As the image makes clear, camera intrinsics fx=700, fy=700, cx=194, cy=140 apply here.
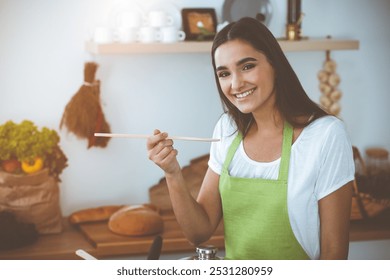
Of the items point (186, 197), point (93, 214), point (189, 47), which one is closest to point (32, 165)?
point (93, 214)

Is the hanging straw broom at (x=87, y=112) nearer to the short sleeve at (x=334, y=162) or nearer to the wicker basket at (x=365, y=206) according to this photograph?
the wicker basket at (x=365, y=206)

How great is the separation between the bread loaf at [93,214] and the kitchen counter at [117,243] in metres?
0.03

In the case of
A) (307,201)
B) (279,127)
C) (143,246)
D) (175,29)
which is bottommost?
(143,246)

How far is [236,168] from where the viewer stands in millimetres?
1182

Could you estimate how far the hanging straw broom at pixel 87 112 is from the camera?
174 centimetres

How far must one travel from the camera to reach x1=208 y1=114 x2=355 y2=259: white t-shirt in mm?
1070

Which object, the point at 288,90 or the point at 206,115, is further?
the point at 206,115

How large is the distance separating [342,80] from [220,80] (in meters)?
0.85

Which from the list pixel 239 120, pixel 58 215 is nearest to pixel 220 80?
pixel 239 120

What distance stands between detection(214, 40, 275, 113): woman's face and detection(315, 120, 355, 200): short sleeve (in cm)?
13

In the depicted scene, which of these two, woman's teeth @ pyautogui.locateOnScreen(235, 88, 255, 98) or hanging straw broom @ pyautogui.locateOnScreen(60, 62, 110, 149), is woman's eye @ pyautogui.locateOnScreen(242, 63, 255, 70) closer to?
woman's teeth @ pyautogui.locateOnScreen(235, 88, 255, 98)

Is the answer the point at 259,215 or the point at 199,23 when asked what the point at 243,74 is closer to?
the point at 259,215

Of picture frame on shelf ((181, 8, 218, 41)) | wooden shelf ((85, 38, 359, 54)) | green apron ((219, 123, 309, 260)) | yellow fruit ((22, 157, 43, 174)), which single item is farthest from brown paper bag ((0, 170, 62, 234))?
green apron ((219, 123, 309, 260))

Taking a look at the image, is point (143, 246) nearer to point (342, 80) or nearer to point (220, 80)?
point (220, 80)
